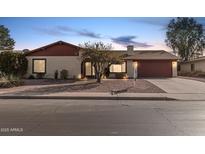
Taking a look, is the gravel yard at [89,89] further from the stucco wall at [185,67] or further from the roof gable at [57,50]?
the stucco wall at [185,67]

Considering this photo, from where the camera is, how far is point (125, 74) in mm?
36938

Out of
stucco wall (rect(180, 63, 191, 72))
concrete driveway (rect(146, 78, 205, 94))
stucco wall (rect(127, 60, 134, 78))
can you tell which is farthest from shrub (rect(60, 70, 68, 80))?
stucco wall (rect(180, 63, 191, 72))

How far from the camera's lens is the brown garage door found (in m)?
40.3

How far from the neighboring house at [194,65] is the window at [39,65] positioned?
22838 mm

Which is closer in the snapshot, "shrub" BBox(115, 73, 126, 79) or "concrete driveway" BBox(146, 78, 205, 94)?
"concrete driveway" BBox(146, 78, 205, 94)

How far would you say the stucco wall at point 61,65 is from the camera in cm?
3456

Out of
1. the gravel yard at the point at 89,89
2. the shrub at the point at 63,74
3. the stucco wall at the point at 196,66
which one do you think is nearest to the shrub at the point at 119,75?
the shrub at the point at 63,74

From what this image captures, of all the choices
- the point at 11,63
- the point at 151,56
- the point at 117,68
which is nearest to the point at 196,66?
the point at 151,56

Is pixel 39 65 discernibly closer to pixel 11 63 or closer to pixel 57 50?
pixel 57 50

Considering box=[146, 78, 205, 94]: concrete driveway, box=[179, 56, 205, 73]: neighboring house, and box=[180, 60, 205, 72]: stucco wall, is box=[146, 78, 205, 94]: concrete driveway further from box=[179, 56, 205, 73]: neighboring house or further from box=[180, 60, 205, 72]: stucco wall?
box=[180, 60, 205, 72]: stucco wall

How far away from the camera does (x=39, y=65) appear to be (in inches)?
1384

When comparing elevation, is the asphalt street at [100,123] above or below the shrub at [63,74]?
below

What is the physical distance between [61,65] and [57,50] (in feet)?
5.80

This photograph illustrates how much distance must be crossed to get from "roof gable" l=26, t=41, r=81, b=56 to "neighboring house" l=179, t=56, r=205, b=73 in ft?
66.2
